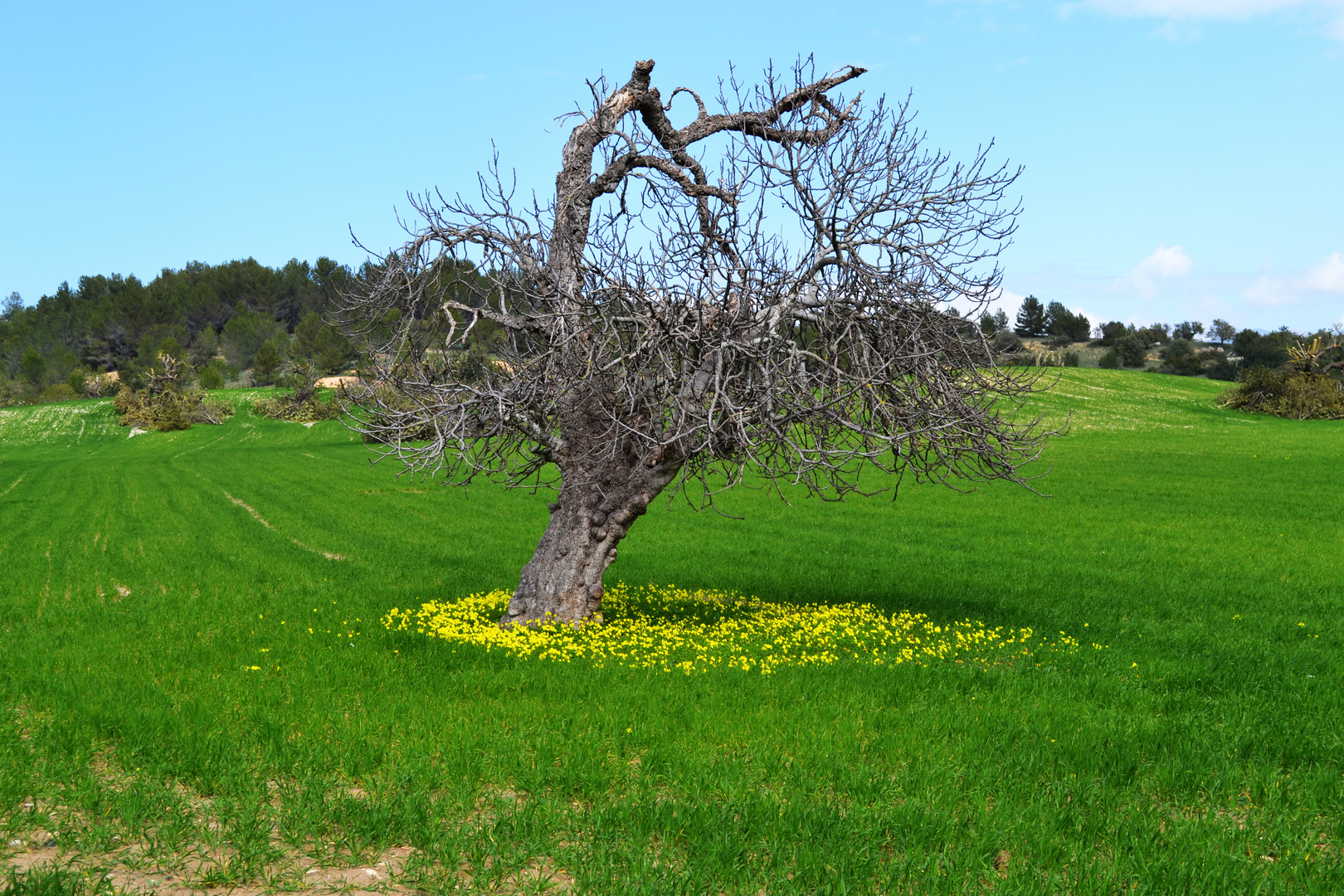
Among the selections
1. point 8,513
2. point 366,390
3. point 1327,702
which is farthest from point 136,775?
point 8,513

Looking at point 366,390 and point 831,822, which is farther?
point 366,390

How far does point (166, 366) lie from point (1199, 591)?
77.0 meters

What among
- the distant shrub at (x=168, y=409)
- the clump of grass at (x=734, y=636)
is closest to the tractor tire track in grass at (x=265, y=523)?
the clump of grass at (x=734, y=636)

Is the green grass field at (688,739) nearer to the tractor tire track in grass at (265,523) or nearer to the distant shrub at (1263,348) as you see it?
the tractor tire track in grass at (265,523)

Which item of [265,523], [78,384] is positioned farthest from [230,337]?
[265,523]

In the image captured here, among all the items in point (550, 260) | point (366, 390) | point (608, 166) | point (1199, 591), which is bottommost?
point (1199, 591)

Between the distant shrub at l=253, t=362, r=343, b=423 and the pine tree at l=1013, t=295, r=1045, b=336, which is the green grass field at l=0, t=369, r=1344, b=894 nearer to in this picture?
the distant shrub at l=253, t=362, r=343, b=423

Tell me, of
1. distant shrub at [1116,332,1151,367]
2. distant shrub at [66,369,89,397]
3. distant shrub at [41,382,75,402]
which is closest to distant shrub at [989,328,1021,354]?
distant shrub at [41,382,75,402]

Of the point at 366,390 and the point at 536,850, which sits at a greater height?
the point at 366,390

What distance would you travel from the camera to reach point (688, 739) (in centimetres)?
831

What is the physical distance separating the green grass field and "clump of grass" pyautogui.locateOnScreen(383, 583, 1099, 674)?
524 millimetres

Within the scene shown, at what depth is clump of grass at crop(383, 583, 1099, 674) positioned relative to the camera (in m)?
11.4

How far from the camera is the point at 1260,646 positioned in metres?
12.8

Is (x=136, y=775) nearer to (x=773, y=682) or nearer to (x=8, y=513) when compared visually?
(x=773, y=682)
